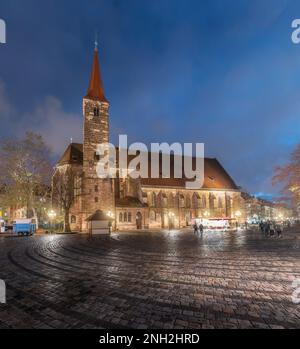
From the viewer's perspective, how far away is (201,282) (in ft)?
27.4

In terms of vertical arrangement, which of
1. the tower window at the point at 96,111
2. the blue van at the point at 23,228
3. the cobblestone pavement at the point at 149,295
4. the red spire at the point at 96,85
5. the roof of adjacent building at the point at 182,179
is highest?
the red spire at the point at 96,85

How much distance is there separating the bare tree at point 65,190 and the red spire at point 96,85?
14236 millimetres

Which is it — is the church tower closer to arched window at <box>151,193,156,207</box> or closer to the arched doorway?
the arched doorway

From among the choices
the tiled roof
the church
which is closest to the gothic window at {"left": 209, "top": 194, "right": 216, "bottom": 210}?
the church

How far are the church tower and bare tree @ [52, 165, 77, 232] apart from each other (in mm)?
2600

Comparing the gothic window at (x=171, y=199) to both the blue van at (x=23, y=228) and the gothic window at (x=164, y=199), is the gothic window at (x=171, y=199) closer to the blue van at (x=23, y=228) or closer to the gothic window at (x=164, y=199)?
the gothic window at (x=164, y=199)

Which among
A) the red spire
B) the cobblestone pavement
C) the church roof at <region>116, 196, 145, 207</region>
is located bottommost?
the cobblestone pavement

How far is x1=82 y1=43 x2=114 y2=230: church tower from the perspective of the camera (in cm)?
4556

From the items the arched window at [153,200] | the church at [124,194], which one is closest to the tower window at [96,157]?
the church at [124,194]

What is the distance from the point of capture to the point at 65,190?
42469mm

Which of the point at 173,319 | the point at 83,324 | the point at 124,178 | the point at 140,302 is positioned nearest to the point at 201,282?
the point at 140,302

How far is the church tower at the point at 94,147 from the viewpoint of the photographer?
45562mm
